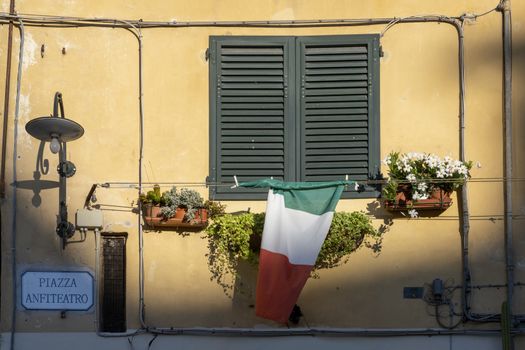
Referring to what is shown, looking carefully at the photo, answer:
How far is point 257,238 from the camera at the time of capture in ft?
24.7

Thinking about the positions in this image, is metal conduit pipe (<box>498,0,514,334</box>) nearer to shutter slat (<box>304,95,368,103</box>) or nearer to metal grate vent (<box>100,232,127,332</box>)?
shutter slat (<box>304,95,368,103</box>)

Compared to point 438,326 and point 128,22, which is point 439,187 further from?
point 128,22

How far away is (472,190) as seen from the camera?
7672 mm

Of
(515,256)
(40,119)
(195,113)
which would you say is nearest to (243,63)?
(195,113)

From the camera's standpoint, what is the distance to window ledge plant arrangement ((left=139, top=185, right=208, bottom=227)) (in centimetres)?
749

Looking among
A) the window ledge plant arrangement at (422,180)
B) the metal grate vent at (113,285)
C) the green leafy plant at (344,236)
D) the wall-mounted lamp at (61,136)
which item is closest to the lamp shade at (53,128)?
the wall-mounted lamp at (61,136)

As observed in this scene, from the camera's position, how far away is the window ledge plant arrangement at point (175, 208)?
7.49 metres

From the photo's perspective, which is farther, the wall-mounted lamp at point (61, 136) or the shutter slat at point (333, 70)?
the shutter slat at point (333, 70)

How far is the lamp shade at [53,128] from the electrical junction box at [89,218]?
687 mm

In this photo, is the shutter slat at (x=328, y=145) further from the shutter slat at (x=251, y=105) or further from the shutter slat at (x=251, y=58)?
the shutter slat at (x=251, y=58)

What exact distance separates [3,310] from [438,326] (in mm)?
3775

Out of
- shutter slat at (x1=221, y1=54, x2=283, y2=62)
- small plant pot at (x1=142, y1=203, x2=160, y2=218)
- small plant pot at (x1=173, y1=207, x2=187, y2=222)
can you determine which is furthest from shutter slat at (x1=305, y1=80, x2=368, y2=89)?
small plant pot at (x1=142, y1=203, x2=160, y2=218)

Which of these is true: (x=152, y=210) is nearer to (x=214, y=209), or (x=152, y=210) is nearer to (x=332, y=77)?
(x=214, y=209)

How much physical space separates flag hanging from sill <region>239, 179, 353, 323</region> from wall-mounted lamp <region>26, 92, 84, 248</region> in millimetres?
1711
